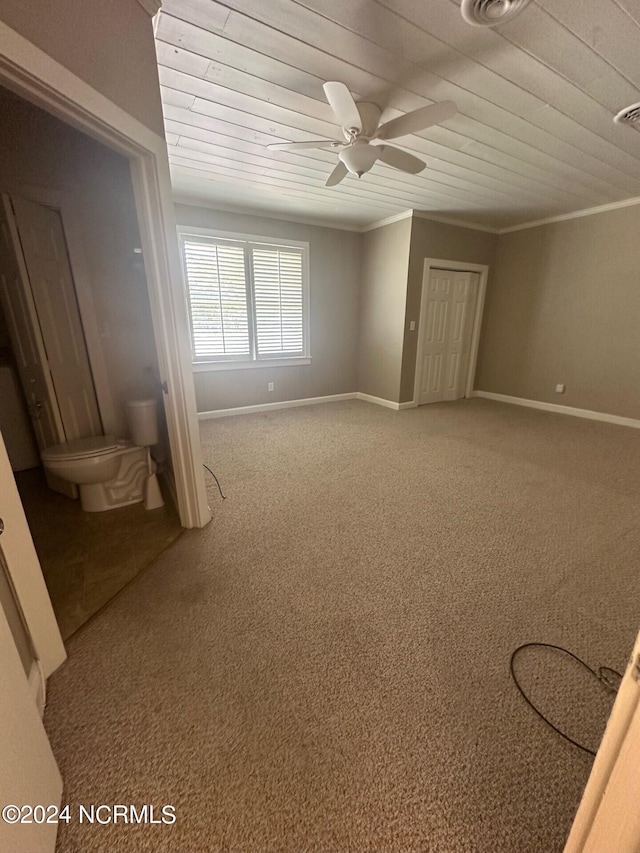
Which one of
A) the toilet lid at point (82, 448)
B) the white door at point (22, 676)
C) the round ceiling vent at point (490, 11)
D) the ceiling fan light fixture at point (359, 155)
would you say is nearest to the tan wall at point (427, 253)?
the ceiling fan light fixture at point (359, 155)

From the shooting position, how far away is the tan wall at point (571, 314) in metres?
3.88

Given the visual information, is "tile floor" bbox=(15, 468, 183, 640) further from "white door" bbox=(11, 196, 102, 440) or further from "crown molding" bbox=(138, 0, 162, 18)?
"crown molding" bbox=(138, 0, 162, 18)

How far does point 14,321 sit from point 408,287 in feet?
13.3

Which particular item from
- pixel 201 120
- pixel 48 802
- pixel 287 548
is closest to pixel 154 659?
pixel 48 802

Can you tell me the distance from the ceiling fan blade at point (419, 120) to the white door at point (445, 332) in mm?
2752

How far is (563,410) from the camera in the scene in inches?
179

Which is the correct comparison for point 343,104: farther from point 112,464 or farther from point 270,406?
Answer: point 270,406

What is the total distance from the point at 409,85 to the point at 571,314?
3775 mm

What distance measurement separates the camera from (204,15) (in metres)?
1.41

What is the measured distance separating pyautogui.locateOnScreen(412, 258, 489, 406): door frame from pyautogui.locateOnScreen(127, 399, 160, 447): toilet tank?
12.1 feet

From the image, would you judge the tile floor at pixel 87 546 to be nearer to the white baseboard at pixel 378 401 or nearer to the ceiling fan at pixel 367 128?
the ceiling fan at pixel 367 128

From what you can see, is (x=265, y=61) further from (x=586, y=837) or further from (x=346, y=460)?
(x=586, y=837)

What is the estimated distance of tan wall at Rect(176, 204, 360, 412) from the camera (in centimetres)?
421

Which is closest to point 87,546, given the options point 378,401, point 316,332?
point 316,332
